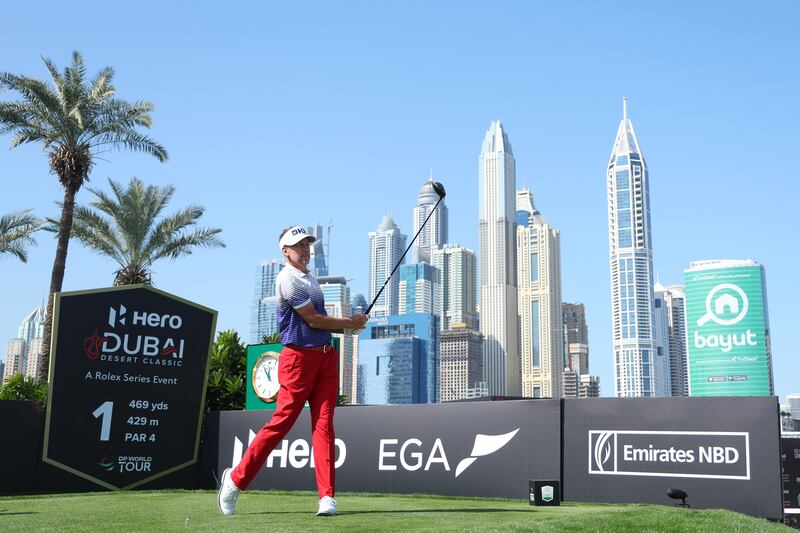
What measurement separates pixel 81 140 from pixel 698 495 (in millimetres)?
26466

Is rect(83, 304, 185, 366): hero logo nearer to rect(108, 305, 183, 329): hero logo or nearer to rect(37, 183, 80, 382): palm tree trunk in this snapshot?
rect(108, 305, 183, 329): hero logo

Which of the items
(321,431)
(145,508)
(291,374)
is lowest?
(145,508)

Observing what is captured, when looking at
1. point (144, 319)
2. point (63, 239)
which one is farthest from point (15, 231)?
point (144, 319)

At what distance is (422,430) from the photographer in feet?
37.9

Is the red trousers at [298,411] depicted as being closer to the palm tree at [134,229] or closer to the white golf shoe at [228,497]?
the white golf shoe at [228,497]

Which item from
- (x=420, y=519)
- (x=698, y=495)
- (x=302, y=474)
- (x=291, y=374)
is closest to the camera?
(x=420, y=519)

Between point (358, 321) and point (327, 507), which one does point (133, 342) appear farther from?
point (327, 507)

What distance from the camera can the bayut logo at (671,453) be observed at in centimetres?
920

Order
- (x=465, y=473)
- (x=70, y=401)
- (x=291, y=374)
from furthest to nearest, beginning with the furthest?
(x=70, y=401), (x=465, y=473), (x=291, y=374)

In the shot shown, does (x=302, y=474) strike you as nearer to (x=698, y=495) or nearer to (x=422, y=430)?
(x=422, y=430)

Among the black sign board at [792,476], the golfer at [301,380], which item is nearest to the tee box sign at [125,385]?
the golfer at [301,380]

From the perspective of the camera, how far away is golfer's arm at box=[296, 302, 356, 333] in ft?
21.1

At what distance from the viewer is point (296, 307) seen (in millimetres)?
6523

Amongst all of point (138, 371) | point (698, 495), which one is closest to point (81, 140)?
point (138, 371)
